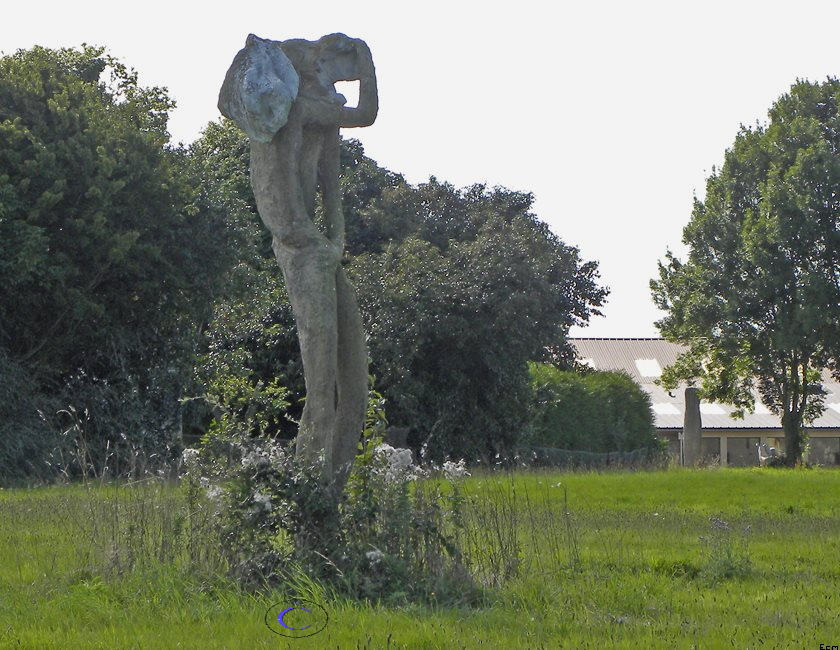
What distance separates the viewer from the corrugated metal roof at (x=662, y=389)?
5194 centimetres

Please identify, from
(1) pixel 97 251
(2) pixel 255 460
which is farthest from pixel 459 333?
(2) pixel 255 460

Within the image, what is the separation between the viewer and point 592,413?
3441 centimetres

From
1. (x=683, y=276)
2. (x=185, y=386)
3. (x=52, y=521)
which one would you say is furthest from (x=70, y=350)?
(x=683, y=276)

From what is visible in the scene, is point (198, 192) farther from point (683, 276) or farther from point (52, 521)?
point (683, 276)

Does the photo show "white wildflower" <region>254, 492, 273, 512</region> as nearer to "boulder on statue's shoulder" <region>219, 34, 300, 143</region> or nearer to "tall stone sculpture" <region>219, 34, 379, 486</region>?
"tall stone sculpture" <region>219, 34, 379, 486</region>

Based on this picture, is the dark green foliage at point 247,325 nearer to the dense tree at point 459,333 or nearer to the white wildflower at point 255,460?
the dense tree at point 459,333

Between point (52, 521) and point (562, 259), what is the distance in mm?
30196

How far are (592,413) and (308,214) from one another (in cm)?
2637

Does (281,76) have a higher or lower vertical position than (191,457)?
higher

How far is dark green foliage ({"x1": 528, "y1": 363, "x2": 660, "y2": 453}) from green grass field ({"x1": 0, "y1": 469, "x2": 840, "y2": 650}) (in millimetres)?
21750

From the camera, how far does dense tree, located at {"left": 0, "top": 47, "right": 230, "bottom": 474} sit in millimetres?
21094

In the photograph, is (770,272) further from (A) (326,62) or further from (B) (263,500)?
(B) (263,500)

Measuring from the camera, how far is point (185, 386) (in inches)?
968

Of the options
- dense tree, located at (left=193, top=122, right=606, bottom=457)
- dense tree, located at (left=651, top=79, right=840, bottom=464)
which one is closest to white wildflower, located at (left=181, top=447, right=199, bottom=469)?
dense tree, located at (left=193, top=122, right=606, bottom=457)
